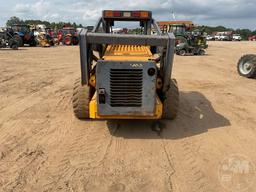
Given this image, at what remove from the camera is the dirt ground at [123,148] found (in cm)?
378

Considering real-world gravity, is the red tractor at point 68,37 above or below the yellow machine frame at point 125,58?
below

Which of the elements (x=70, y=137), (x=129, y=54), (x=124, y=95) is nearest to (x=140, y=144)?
(x=124, y=95)

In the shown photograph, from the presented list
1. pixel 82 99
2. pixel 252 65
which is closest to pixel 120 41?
Answer: pixel 82 99

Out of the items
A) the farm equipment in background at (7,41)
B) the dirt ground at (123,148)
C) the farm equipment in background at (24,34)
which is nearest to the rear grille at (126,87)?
the dirt ground at (123,148)

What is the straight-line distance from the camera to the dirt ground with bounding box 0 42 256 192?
12.4ft

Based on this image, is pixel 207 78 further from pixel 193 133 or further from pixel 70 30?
pixel 70 30

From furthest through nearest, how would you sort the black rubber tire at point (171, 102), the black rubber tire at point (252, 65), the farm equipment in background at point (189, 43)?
the farm equipment in background at point (189, 43), the black rubber tire at point (252, 65), the black rubber tire at point (171, 102)

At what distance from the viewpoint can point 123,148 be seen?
4.71m

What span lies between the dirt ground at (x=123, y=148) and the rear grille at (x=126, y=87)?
0.57 meters

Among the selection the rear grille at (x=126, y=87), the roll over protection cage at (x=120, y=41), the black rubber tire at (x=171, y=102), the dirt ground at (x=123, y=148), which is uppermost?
the roll over protection cage at (x=120, y=41)

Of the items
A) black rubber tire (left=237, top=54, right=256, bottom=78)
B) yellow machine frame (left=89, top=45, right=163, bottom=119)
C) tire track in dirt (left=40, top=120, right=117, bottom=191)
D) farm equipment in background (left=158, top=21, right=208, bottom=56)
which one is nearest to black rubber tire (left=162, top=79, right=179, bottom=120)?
yellow machine frame (left=89, top=45, right=163, bottom=119)

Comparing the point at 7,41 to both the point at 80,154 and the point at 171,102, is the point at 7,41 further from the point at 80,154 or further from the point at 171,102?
the point at 80,154

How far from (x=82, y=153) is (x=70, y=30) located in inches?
1113

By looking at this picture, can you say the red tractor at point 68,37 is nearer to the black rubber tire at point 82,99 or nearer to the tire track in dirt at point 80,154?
the black rubber tire at point 82,99
